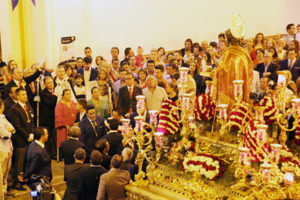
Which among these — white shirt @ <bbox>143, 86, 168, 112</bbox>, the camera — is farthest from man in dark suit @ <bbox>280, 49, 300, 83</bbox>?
the camera

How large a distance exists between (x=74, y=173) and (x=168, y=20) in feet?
32.1

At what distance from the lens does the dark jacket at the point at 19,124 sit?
29.6 feet

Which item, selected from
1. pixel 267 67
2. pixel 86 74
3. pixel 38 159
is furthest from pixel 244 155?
pixel 86 74

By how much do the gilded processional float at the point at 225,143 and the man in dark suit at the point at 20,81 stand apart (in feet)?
13.3

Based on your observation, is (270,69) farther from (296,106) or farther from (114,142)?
(296,106)

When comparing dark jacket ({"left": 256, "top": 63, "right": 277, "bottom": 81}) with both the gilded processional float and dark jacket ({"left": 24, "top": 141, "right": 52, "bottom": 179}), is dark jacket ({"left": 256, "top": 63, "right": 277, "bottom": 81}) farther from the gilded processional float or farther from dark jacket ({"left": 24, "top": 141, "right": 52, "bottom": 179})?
dark jacket ({"left": 24, "top": 141, "right": 52, "bottom": 179})

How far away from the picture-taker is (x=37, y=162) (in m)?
7.73

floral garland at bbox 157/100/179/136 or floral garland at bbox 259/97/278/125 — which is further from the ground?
floral garland at bbox 259/97/278/125

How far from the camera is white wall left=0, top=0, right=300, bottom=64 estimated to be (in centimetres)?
1590

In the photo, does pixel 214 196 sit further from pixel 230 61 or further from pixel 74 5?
pixel 74 5

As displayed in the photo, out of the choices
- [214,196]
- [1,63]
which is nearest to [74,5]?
[1,63]

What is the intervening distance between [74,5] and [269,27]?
6.08 meters

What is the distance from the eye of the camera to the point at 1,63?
1239cm

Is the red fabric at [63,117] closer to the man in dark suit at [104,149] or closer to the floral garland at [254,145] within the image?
the man in dark suit at [104,149]
